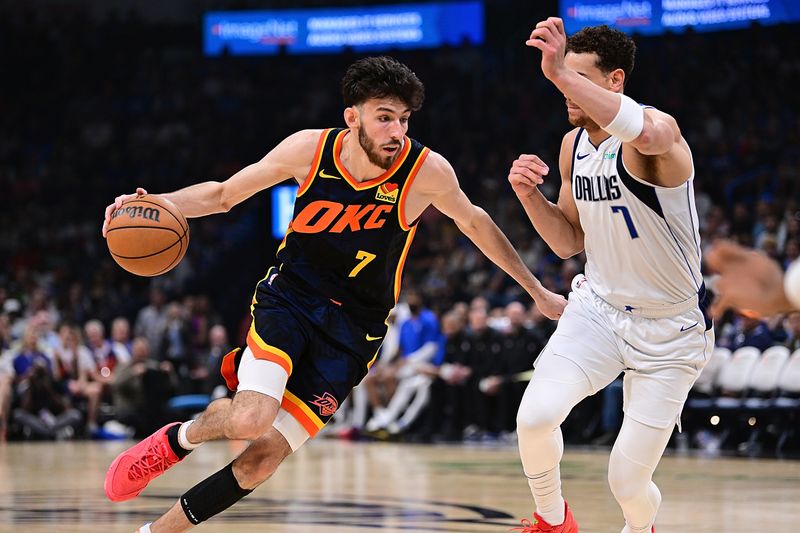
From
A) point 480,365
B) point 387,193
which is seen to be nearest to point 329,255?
point 387,193

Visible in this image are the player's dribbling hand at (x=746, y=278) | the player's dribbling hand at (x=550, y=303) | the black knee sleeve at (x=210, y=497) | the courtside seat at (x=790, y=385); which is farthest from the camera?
the courtside seat at (x=790, y=385)

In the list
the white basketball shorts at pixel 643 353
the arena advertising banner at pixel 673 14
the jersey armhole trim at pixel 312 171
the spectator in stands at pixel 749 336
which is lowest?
the spectator in stands at pixel 749 336

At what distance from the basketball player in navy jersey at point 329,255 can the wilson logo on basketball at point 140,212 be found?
0.06 m

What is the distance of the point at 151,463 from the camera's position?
4.98 meters

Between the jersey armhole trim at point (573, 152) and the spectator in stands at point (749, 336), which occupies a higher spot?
the jersey armhole trim at point (573, 152)

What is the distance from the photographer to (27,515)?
23.1 feet

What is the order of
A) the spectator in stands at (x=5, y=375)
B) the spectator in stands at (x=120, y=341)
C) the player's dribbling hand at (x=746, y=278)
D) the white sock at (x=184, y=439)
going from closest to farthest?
the player's dribbling hand at (x=746, y=278) → the white sock at (x=184, y=439) → the spectator in stands at (x=5, y=375) → the spectator in stands at (x=120, y=341)

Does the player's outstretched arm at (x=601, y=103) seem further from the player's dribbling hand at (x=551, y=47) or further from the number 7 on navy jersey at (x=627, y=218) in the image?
the number 7 on navy jersey at (x=627, y=218)

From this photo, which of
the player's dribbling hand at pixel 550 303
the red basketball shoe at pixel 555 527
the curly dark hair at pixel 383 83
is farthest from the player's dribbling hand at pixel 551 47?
the red basketball shoe at pixel 555 527

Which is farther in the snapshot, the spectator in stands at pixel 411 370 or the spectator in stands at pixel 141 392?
the spectator in stands at pixel 141 392

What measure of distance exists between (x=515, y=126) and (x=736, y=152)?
471 centimetres

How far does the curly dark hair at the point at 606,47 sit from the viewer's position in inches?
202

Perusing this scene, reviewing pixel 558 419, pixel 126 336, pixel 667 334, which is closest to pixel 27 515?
pixel 558 419

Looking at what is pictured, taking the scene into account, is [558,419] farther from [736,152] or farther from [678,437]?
[736,152]
